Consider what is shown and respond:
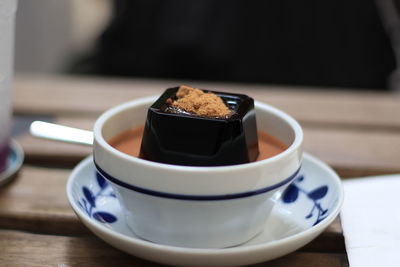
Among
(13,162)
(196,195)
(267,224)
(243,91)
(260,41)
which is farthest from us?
(260,41)

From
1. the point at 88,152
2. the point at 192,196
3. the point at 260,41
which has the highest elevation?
the point at 192,196

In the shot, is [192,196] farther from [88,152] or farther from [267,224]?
[88,152]

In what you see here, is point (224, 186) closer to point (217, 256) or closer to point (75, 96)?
point (217, 256)

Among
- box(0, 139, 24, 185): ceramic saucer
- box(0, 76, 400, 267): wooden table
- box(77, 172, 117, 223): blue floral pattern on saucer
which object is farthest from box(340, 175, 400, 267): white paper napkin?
box(0, 139, 24, 185): ceramic saucer

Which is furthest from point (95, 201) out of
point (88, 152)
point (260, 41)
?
Result: point (260, 41)

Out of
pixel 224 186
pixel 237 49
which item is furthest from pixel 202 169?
pixel 237 49

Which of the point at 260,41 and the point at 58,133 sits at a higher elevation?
the point at 58,133

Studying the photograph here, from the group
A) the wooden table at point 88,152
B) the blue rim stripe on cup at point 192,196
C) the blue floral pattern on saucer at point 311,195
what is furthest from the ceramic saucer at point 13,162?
the blue floral pattern on saucer at point 311,195

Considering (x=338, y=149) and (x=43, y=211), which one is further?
(x=338, y=149)
